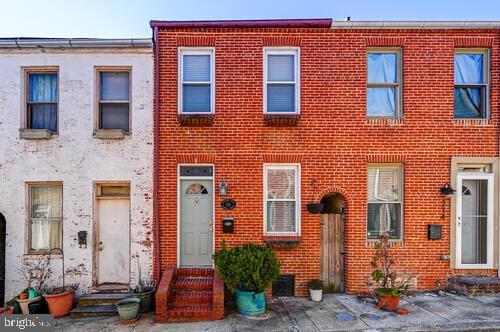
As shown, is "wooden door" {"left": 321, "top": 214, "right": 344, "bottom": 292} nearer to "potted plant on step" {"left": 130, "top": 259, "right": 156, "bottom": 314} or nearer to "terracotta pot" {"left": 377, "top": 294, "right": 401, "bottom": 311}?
"terracotta pot" {"left": 377, "top": 294, "right": 401, "bottom": 311}

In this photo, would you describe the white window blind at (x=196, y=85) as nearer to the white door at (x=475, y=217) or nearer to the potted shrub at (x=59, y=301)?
the potted shrub at (x=59, y=301)

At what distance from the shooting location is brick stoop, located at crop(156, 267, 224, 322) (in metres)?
6.02

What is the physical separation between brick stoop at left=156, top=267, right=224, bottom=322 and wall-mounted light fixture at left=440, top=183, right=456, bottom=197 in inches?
223

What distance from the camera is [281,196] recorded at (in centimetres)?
733

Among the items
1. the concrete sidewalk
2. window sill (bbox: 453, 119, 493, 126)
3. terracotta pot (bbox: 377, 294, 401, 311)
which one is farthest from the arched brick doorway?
window sill (bbox: 453, 119, 493, 126)

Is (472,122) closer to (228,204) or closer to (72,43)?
(228,204)

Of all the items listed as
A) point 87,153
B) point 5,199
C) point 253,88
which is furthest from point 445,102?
point 5,199

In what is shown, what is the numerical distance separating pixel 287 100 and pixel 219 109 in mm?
1697

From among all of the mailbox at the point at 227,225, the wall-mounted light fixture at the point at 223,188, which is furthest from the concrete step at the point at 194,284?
the wall-mounted light fixture at the point at 223,188

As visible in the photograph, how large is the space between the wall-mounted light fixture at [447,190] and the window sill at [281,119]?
12.8 ft

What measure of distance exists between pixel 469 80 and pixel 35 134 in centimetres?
1063

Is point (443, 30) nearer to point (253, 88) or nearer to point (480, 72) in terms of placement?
point (480, 72)

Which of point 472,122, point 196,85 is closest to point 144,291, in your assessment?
point 196,85

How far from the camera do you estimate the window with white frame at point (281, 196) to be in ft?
23.9
